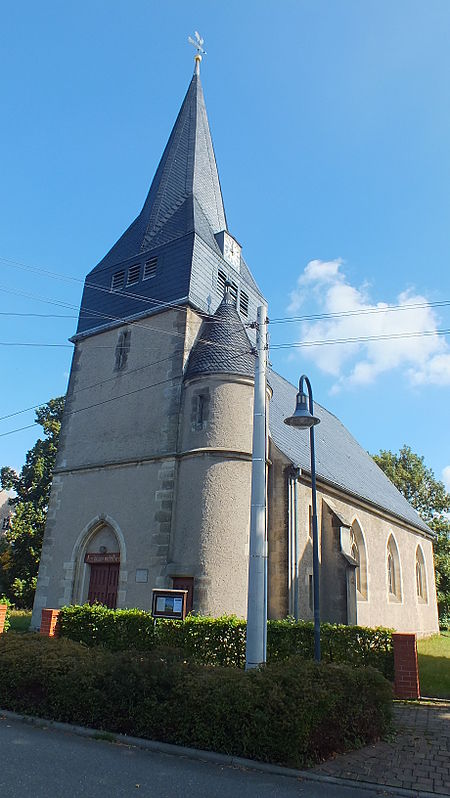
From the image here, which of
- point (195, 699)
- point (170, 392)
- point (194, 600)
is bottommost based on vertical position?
point (195, 699)

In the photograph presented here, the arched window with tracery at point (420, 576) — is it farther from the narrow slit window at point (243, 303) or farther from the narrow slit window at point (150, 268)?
the narrow slit window at point (150, 268)

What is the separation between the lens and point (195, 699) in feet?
22.1

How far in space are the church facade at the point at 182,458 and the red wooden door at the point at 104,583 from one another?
0.16ft

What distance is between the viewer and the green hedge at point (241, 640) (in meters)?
10.7

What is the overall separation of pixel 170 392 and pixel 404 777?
12.5m

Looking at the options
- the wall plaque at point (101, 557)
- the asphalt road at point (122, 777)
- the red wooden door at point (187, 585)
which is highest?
the wall plaque at point (101, 557)

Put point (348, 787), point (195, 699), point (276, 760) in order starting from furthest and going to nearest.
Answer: point (195, 699) < point (276, 760) < point (348, 787)

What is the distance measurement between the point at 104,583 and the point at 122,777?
1128 cm

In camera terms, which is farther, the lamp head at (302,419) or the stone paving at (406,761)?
the lamp head at (302,419)

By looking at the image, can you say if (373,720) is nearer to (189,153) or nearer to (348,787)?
(348,787)

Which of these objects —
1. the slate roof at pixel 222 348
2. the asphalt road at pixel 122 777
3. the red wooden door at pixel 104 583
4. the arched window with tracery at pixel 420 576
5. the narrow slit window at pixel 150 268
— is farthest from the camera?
the arched window with tracery at pixel 420 576

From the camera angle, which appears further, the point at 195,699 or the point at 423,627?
the point at 423,627

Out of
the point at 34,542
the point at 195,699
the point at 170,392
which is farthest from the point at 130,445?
the point at 34,542

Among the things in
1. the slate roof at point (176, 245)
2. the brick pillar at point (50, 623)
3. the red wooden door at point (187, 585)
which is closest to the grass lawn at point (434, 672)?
the red wooden door at point (187, 585)
